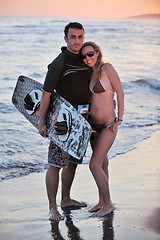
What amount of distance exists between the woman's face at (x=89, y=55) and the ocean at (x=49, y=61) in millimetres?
1753

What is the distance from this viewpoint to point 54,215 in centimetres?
359

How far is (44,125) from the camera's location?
3.74m

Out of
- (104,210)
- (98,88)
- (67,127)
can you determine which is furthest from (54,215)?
(98,88)

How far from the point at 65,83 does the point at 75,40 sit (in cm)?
28

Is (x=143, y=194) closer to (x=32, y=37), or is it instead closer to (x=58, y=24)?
(x=32, y=37)

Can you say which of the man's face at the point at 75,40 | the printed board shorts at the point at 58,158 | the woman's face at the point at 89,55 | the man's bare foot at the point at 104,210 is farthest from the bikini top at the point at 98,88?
the man's bare foot at the point at 104,210

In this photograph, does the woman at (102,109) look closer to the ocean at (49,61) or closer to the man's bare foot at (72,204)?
the man's bare foot at (72,204)

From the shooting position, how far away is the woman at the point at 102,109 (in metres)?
3.63

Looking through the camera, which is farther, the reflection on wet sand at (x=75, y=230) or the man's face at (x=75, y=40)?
the man's face at (x=75, y=40)

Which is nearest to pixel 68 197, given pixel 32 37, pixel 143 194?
pixel 143 194

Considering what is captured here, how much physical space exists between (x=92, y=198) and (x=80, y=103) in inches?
31.6

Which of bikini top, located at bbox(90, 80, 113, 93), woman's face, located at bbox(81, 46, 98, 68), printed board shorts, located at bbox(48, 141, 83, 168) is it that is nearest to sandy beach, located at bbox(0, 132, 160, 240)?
printed board shorts, located at bbox(48, 141, 83, 168)

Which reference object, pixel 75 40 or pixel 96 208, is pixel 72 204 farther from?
pixel 75 40

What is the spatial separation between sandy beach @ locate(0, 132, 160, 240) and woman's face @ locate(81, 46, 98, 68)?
3.24ft
